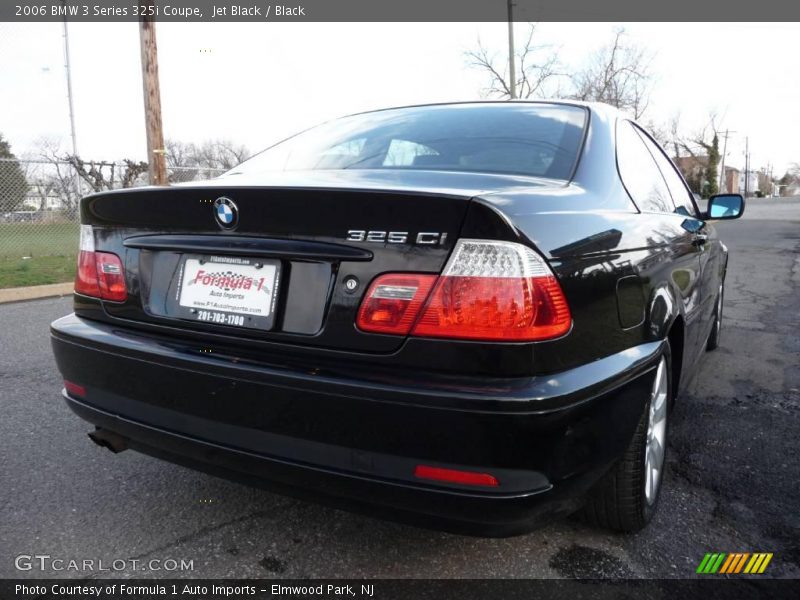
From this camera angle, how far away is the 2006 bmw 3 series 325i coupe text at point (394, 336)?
1493 millimetres

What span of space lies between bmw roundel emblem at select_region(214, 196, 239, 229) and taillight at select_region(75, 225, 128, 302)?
481 millimetres

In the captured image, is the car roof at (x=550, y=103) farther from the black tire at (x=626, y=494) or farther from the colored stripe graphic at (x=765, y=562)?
the colored stripe graphic at (x=765, y=562)

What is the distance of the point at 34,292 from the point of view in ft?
24.3

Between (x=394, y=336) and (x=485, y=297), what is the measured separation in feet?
0.81

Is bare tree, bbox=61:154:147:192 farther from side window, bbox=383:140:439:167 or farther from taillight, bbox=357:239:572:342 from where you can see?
taillight, bbox=357:239:572:342

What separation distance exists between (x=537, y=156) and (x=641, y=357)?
0.79 metres

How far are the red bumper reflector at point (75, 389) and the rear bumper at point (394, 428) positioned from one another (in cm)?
31

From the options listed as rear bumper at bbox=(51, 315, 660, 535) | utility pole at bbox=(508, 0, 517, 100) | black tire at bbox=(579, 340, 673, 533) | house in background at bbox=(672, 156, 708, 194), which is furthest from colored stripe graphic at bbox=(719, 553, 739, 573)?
house in background at bbox=(672, 156, 708, 194)

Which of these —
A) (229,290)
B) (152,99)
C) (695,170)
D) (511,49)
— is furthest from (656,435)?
(695,170)

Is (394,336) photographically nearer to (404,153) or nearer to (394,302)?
(394,302)

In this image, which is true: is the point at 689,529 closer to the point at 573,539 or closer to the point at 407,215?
the point at 573,539

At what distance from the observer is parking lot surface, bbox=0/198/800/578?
1993mm

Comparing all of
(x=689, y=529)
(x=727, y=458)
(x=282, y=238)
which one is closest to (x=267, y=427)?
(x=282, y=238)

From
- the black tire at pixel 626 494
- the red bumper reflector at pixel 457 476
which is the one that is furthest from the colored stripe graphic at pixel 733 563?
the red bumper reflector at pixel 457 476
